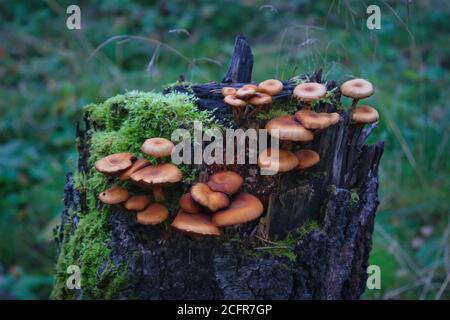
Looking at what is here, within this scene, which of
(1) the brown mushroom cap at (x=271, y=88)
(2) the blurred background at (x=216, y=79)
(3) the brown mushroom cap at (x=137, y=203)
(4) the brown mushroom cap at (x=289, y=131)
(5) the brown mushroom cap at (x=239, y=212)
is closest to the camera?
(5) the brown mushroom cap at (x=239, y=212)

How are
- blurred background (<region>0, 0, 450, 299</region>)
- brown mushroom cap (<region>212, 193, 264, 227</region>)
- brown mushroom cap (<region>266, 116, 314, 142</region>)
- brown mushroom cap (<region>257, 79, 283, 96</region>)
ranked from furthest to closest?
1. blurred background (<region>0, 0, 450, 299</region>)
2. brown mushroom cap (<region>257, 79, 283, 96</region>)
3. brown mushroom cap (<region>266, 116, 314, 142</region>)
4. brown mushroom cap (<region>212, 193, 264, 227</region>)

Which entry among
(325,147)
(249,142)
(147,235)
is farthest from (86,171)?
(325,147)

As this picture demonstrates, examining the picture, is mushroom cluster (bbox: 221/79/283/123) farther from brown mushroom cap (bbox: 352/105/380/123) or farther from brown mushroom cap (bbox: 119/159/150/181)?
brown mushroom cap (bbox: 119/159/150/181)

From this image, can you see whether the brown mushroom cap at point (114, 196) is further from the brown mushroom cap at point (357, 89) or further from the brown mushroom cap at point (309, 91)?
the brown mushroom cap at point (357, 89)

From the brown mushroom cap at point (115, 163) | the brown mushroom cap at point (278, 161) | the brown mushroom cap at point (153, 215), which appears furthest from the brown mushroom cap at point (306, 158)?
the brown mushroom cap at point (115, 163)

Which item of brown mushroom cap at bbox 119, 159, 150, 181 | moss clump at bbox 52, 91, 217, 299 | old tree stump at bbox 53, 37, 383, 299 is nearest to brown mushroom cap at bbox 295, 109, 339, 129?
old tree stump at bbox 53, 37, 383, 299

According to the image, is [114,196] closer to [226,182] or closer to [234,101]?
[226,182]

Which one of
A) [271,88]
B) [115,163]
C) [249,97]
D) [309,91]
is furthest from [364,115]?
[115,163]
